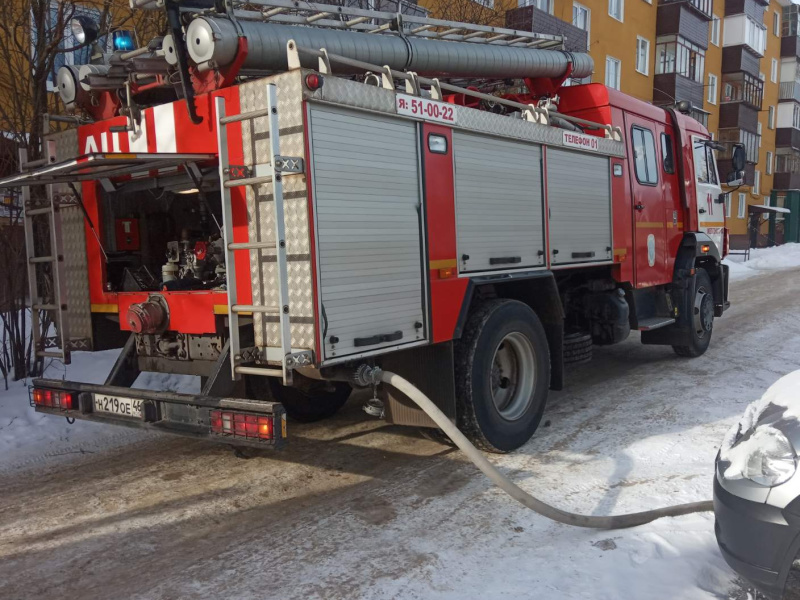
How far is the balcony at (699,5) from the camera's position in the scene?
2864cm

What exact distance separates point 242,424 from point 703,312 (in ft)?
22.9

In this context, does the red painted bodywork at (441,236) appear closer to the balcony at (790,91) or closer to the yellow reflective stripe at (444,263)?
the yellow reflective stripe at (444,263)

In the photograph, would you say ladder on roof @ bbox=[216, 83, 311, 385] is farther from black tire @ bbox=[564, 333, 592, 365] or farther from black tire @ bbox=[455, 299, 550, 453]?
black tire @ bbox=[564, 333, 592, 365]

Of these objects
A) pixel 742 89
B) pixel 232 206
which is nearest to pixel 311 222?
pixel 232 206

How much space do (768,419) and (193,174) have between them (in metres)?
3.56

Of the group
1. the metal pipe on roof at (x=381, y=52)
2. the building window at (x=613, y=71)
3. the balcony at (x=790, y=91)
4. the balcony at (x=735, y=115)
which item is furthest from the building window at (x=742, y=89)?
the metal pipe on roof at (x=381, y=52)

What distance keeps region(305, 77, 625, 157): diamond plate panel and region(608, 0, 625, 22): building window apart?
21.5 m

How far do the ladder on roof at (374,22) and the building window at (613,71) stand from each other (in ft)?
66.3

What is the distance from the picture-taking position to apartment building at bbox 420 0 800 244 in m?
23.5

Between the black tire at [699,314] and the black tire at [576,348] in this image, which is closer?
the black tire at [576,348]

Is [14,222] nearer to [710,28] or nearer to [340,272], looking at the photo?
[340,272]

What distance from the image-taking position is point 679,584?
3180 mm

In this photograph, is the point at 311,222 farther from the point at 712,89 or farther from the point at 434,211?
the point at 712,89

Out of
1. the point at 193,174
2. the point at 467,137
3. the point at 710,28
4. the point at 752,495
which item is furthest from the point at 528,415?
the point at 710,28
